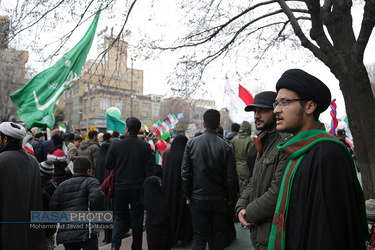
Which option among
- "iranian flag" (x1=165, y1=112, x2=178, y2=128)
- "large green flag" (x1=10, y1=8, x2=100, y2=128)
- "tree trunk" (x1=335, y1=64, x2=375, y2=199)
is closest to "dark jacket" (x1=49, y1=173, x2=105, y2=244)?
"large green flag" (x1=10, y1=8, x2=100, y2=128)

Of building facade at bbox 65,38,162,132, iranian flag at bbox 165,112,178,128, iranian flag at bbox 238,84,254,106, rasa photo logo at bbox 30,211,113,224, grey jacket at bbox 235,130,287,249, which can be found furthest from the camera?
iranian flag at bbox 165,112,178,128

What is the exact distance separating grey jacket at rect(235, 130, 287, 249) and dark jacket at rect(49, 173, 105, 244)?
1.92 meters

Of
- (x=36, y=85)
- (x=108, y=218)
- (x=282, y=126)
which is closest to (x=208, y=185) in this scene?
(x=108, y=218)

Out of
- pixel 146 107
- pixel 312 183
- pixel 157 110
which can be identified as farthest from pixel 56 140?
pixel 157 110

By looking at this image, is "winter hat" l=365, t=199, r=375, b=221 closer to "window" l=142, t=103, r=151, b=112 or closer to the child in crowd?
the child in crowd

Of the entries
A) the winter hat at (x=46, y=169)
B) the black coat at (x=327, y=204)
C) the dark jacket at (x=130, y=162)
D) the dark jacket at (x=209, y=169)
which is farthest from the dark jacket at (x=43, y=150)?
the black coat at (x=327, y=204)

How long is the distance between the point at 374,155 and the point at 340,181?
14.1 feet

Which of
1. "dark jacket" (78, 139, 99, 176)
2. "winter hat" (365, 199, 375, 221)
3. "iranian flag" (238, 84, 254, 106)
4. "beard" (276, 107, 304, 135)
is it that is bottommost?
"winter hat" (365, 199, 375, 221)

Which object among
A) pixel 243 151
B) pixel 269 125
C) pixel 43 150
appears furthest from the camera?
pixel 43 150

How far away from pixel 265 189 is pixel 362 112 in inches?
135

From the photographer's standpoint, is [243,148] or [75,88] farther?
[243,148]

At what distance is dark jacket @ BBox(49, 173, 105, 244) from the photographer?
3.76m

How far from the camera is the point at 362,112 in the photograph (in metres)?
5.07

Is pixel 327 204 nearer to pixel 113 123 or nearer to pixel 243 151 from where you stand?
pixel 243 151
